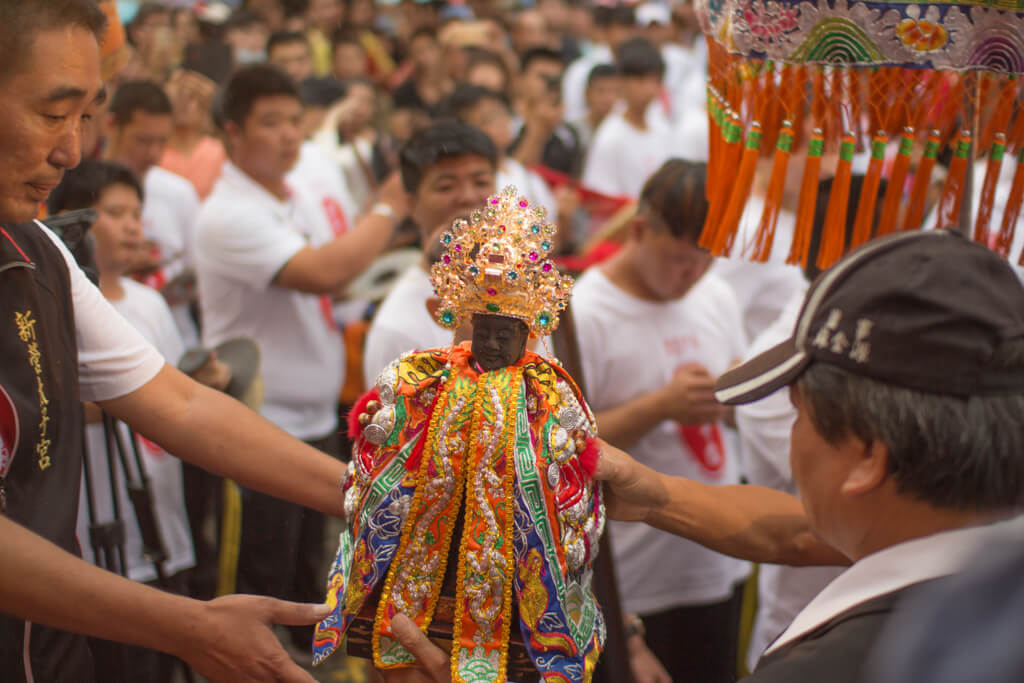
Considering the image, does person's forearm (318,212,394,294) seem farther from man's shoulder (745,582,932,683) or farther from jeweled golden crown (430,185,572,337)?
man's shoulder (745,582,932,683)

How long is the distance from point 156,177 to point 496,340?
3.30 metres

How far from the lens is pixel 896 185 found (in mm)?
2232

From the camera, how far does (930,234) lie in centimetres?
132

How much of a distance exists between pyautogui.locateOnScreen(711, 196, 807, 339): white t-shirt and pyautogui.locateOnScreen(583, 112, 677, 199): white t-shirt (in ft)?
9.48

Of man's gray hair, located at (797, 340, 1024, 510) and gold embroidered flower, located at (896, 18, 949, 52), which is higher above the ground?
gold embroidered flower, located at (896, 18, 949, 52)

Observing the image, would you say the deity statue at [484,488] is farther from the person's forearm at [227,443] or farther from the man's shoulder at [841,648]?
the man's shoulder at [841,648]

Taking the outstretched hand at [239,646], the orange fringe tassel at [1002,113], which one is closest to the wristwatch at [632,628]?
the outstretched hand at [239,646]

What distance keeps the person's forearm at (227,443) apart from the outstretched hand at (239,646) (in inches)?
17.2

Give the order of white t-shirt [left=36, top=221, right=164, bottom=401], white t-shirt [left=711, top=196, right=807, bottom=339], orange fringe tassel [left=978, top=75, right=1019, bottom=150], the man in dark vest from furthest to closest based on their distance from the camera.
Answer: white t-shirt [left=711, top=196, right=807, bottom=339], orange fringe tassel [left=978, top=75, right=1019, bottom=150], white t-shirt [left=36, top=221, right=164, bottom=401], the man in dark vest

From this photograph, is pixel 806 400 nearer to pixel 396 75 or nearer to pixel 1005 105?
pixel 1005 105

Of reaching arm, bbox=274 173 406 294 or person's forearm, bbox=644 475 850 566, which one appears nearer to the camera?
person's forearm, bbox=644 475 850 566

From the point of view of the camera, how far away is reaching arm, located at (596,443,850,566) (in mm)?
1934

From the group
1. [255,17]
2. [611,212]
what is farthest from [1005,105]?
[255,17]

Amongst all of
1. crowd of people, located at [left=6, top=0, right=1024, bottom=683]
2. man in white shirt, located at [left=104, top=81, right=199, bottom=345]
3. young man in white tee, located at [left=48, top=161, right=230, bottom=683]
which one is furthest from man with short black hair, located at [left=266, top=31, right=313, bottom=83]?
young man in white tee, located at [left=48, top=161, right=230, bottom=683]
